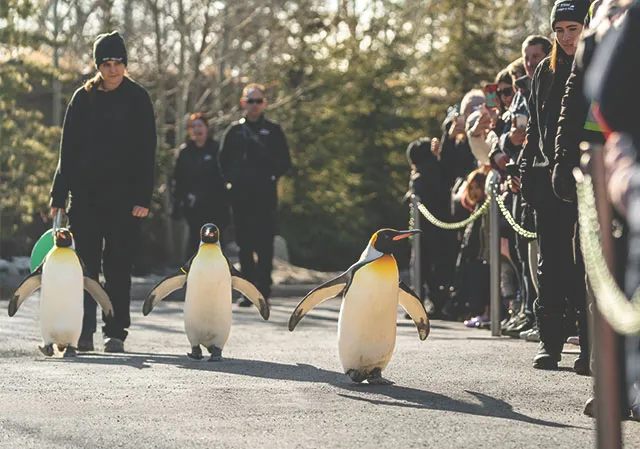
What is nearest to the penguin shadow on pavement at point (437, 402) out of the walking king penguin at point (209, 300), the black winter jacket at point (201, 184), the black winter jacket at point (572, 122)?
the black winter jacket at point (572, 122)

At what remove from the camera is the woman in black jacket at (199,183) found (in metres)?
17.3

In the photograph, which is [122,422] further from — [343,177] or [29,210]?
[343,177]

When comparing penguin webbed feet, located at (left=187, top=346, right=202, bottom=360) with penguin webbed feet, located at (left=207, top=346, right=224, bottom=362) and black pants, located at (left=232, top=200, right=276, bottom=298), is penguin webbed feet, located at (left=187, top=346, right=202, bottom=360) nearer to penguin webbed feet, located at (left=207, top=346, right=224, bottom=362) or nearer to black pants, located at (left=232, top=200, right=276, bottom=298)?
penguin webbed feet, located at (left=207, top=346, right=224, bottom=362)

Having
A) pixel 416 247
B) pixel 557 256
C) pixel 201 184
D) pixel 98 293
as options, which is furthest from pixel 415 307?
pixel 201 184

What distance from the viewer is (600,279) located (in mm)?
4105

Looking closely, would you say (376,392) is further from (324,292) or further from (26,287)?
(26,287)

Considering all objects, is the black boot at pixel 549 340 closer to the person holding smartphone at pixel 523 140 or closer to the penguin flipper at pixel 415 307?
the penguin flipper at pixel 415 307

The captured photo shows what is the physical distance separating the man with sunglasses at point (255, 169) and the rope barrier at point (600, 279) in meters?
11.8

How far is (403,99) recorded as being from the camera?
1230 inches

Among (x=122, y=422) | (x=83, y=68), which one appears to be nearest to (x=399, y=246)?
(x=122, y=422)

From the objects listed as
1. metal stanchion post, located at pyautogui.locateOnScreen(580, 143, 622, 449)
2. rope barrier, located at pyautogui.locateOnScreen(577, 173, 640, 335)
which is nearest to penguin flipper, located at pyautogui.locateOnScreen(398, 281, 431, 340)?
rope barrier, located at pyautogui.locateOnScreen(577, 173, 640, 335)

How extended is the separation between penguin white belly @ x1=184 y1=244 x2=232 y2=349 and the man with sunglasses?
6443 mm

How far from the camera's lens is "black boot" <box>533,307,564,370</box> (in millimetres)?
8656

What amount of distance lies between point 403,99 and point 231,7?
5.63 metres
